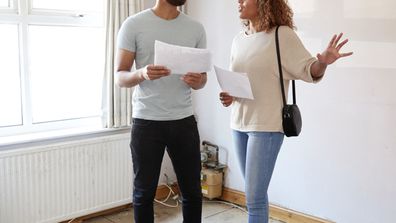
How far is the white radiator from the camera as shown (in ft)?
8.09

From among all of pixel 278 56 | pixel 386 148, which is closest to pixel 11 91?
pixel 278 56

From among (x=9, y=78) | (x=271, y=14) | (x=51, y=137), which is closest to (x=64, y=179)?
(x=51, y=137)

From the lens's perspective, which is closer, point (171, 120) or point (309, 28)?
point (171, 120)

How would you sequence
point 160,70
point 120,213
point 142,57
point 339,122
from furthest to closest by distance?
point 120,213 → point 339,122 → point 142,57 → point 160,70

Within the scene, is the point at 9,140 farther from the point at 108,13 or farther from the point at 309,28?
the point at 309,28

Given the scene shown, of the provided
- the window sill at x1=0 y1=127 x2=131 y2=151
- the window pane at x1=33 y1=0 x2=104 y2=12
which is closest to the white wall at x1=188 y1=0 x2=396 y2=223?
the window sill at x1=0 y1=127 x2=131 y2=151

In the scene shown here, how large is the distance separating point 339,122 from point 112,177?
1574mm

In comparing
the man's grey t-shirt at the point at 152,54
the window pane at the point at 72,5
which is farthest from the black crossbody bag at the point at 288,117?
the window pane at the point at 72,5

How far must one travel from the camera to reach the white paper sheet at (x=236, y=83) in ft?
5.71

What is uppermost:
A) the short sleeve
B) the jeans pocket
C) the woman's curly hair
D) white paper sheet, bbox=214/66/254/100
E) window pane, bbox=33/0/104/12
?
window pane, bbox=33/0/104/12

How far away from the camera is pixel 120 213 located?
306 cm

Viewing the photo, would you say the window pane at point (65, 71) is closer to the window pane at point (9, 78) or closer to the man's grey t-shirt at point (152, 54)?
the window pane at point (9, 78)

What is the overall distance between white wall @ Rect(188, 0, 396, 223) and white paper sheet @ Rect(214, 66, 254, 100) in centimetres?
105

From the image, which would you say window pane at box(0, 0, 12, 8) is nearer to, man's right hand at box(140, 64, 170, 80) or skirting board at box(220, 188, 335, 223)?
man's right hand at box(140, 64, 170, 80)
